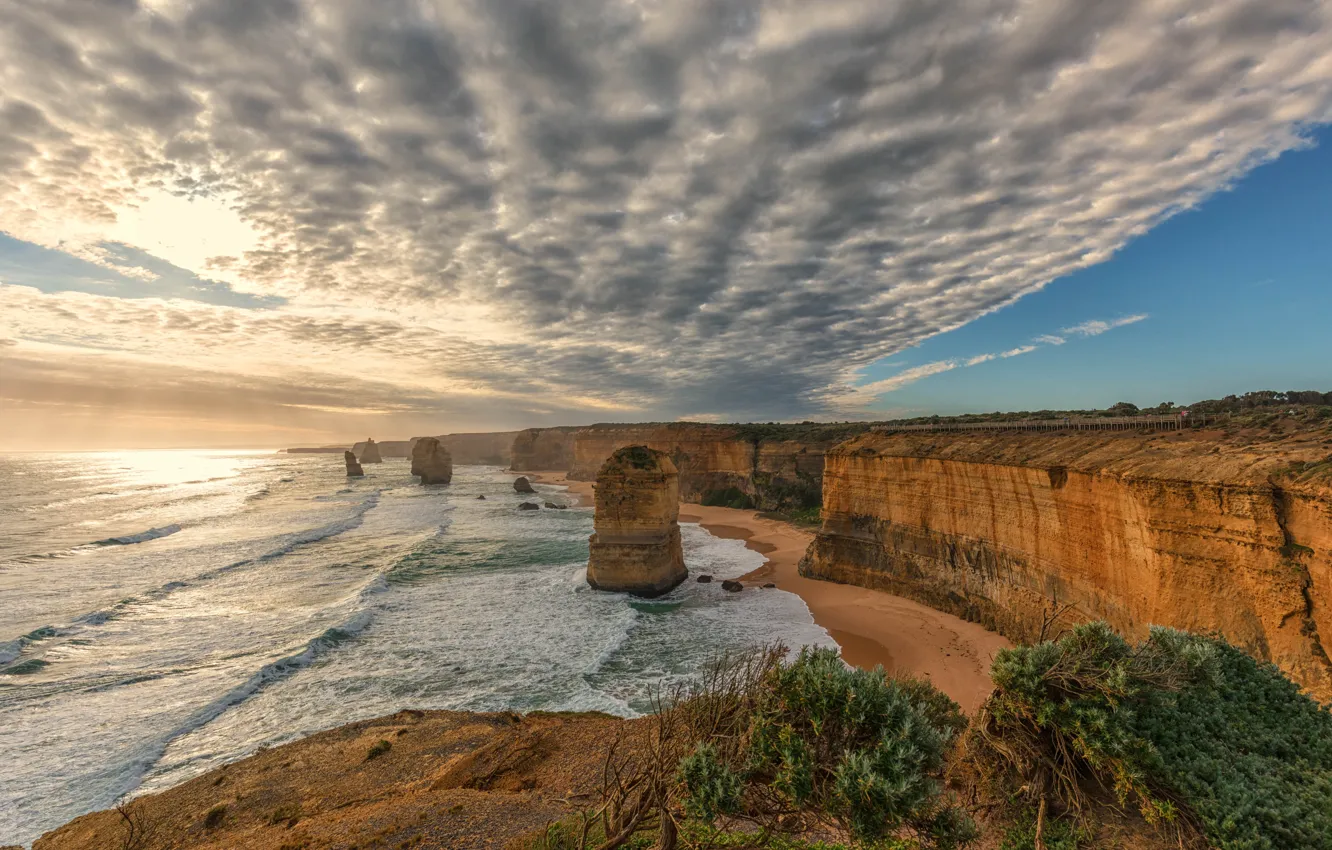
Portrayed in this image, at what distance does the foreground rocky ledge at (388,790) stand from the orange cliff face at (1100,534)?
38.3 feet

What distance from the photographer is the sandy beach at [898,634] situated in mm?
16906

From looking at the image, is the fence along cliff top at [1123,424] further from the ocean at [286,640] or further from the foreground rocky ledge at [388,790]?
the foreground rocky ledge at [388,790]

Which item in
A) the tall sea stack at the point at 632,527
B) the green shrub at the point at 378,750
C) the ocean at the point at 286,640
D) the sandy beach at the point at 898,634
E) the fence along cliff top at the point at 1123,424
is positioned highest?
the fence along cliff top at the point at 1123,424

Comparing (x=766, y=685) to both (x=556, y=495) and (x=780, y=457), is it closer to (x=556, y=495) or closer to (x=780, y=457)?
(x=780, y=457)

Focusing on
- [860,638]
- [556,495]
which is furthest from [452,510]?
[860,638]

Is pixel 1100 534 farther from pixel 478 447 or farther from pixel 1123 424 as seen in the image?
pixel 478 447

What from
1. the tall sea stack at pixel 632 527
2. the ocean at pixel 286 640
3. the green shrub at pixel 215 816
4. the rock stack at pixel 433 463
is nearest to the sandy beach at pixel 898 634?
the ocean at pixel 286 640

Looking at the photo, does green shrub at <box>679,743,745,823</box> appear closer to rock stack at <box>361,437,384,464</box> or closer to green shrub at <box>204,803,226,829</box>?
green shrub at <box>204,803,226,829</box>

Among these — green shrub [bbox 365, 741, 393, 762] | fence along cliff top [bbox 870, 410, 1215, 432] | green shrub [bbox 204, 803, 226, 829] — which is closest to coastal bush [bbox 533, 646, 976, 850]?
green shrub [bbox 365, 741, 393, 762]

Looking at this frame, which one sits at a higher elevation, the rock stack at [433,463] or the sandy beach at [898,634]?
the rock stack at [433,463]

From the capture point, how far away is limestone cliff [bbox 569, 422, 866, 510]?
5675 centimetres

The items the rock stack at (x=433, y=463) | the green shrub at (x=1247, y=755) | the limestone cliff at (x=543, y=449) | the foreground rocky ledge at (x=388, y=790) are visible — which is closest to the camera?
the green shrub at (x=1247, y=755)

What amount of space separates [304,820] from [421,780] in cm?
206

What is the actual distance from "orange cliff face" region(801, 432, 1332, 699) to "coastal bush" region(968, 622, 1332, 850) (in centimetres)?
419
